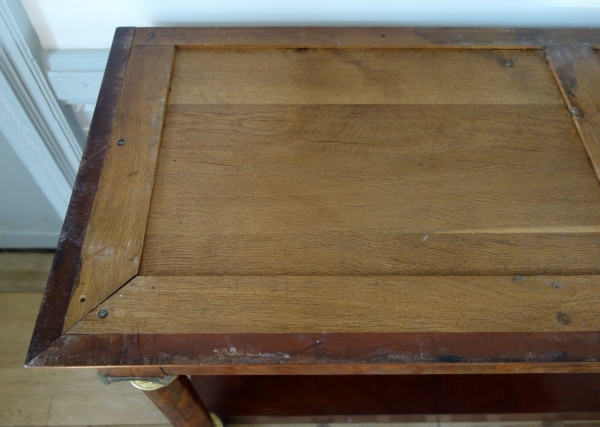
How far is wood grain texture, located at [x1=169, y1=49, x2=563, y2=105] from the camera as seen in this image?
2.35 ft

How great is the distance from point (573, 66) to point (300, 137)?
45cm

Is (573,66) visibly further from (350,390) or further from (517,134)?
(350,390)

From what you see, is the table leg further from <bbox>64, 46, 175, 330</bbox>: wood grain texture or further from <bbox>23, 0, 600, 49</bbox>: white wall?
<bbox>23, 0, 600, 49</bbox>: white wall

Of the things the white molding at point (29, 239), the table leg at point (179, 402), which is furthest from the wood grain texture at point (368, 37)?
the white molding at point (29, 239)

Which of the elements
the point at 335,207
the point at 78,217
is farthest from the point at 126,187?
the point at 335,207

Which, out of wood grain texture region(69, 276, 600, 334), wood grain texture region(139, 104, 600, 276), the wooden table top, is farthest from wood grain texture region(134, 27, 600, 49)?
wood grain texture region(69, 276, 600, 334)

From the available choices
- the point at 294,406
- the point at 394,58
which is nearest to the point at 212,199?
the point at 394,58

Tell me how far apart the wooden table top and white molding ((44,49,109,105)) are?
0.14m

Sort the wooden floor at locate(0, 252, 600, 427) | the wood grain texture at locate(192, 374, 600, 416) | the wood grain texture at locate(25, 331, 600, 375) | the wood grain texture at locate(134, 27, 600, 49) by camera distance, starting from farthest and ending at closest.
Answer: the wooden floor at locate(0, 252, 600, 427), the wood grain texture at locate(192, 374, 600, 416), the wood grain texture at locate(134, 27, 600, 49), the wood grain texture at locate(25, 331, 600, 375)

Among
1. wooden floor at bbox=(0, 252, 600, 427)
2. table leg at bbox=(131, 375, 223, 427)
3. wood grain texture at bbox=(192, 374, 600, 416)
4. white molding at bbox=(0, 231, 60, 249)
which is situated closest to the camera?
table leg at bbox=(131, 375, 223, 427)

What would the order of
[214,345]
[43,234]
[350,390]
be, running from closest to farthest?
[214,345]
[350,390]
[43,234]

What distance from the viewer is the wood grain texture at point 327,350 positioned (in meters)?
0.51

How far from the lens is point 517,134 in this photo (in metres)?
0.68

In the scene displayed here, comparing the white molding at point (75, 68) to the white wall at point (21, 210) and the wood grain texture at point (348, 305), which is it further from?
the wood grain texture at point (348, 305)
